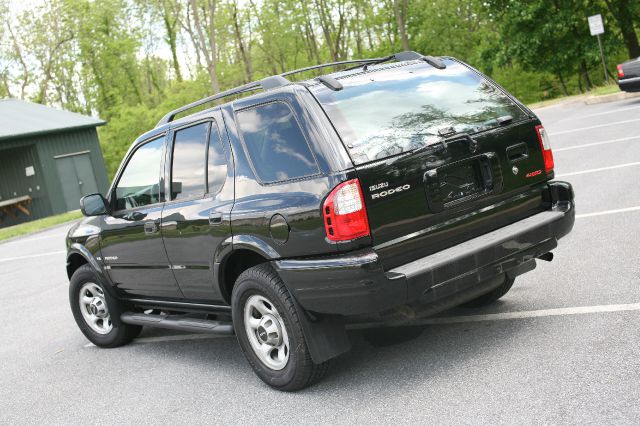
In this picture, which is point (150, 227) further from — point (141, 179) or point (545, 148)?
point (545, 148)

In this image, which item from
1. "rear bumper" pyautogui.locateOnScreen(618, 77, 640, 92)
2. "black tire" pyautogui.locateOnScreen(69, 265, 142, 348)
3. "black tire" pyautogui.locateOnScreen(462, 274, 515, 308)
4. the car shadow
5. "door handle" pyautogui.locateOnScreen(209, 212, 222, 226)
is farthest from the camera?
"rear bumper" pyautogui.locateOnScreen(618, 77, 640, 92)

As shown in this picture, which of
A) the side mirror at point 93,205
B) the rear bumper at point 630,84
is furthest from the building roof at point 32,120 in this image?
the side mirror at point 93,205

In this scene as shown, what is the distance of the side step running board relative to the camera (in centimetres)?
486

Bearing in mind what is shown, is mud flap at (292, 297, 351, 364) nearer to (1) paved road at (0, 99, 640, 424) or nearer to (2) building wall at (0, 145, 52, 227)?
(1) paved road at (0, 99, 640, 424)

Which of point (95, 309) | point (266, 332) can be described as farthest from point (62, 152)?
point (266, 332)

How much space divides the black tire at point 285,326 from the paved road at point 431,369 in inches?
4.2

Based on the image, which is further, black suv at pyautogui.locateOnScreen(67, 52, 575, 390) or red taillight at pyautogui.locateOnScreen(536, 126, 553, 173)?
red taillight at pyautogui.locateOnScreen(536, 126, 553, 173)

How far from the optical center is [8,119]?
29688 mm

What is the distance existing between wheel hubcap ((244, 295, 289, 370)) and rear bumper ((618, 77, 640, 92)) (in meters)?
17.0

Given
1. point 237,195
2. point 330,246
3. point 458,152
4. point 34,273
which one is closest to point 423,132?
point 458,152

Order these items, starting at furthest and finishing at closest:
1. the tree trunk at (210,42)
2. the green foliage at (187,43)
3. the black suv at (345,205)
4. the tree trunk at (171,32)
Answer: the tree trunk at (171,32) → the green foliage at (187,43) → the tree trunk at (210,42) → the black suv at (345,205)

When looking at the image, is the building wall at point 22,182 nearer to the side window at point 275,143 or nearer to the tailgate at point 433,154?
the side window at point 275,143

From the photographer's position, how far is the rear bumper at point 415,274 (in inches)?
150

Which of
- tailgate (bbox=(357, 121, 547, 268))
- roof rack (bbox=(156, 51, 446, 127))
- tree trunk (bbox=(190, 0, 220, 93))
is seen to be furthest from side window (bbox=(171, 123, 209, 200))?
tree trunk (bbox=(190, 0, 220, 93))
